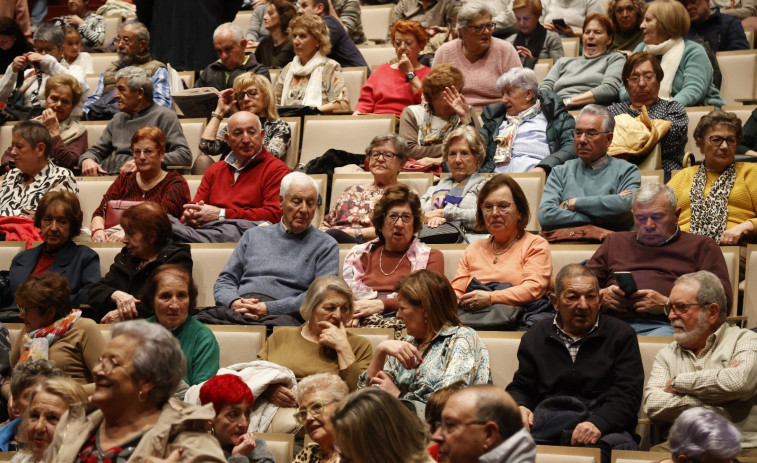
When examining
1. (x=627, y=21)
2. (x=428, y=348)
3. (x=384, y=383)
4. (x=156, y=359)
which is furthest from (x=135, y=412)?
(x=627, y=21)

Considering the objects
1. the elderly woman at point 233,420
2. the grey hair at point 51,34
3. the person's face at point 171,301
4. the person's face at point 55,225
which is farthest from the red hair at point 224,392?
the grey hair at point 51,34

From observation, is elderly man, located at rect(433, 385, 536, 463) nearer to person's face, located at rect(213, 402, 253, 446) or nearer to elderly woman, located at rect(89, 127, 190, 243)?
person's face, located at rect(213, 402, 253, 446)

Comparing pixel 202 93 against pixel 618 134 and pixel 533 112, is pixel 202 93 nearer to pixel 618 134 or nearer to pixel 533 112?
pixel 533 112

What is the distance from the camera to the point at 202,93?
659 centimetres

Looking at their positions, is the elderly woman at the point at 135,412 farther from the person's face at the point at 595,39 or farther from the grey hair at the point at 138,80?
the person's face at the point at 595,39

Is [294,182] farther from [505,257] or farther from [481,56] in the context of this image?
[481,56]

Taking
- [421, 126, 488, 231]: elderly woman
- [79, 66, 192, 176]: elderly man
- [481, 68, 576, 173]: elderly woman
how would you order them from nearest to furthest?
[421, 126, 488, 231]: elderly woman, [481, 68, 576, 173]: elderly woman, [79, 66, 192, 176]: elderly man

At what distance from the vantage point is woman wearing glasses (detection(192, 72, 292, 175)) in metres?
6.05

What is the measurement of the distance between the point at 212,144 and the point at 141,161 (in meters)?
0.77

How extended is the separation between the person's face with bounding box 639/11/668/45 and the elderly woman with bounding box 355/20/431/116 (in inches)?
50.4

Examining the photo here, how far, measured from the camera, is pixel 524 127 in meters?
5.68

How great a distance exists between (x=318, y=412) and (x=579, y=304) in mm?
974

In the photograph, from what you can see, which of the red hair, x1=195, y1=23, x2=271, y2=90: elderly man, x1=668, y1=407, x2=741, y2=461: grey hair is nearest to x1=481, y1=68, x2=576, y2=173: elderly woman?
x1=195, y1=23, x2=271, y2=90: elderly man

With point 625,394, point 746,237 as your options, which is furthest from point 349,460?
point 746,237
